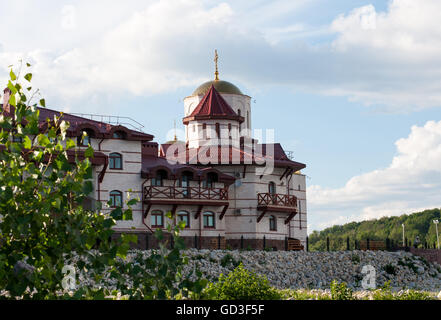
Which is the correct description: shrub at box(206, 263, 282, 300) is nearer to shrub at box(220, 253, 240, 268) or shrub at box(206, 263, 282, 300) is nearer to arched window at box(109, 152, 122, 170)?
shrub at box(220, 253, 240, 268)

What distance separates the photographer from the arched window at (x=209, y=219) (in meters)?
45.6

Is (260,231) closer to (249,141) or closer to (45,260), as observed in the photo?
(249,141)

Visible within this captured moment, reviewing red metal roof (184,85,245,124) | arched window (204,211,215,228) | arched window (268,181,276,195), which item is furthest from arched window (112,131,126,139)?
arched window (268,181,276,195)

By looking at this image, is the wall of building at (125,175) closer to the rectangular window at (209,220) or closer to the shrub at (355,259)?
the rectangular window at (209,220)

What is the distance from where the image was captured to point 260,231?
47281 mm

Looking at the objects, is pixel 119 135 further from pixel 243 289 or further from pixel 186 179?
pixel 243 289

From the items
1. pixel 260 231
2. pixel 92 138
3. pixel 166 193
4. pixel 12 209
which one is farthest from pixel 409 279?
pixel 12 209

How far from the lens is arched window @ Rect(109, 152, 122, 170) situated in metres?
42.5

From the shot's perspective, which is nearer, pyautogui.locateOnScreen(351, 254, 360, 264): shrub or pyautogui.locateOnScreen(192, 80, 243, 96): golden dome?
pyautogui.locateOnScreen(351, 254, 360, 264): shrub

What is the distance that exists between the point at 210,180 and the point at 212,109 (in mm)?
7718

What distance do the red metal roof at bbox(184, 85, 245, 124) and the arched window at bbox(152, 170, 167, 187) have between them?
863cm

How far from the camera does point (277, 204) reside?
48.0m

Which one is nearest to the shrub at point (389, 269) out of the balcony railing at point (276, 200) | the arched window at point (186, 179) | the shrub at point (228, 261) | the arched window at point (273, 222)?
the balcony railing at point (276, 200)
